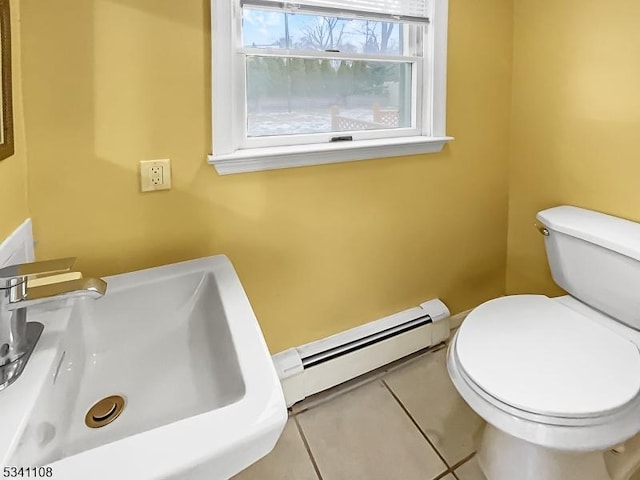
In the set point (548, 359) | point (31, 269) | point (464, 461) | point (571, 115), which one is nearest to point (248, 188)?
point (31, 269)

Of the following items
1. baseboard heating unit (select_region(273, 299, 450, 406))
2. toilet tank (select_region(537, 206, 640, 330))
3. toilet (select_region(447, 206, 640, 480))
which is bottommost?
baseboard heating unit (select_region(273, 299, 450, 406))

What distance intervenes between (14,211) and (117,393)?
0.51 m

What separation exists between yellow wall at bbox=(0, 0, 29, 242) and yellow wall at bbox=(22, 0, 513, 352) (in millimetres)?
23

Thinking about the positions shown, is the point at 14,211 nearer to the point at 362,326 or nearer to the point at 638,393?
the point at 362,326

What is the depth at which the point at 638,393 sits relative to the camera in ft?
3.45

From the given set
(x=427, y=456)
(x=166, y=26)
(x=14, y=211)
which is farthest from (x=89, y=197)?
(x=427, y=456)

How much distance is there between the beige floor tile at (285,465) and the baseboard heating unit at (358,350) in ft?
0.51

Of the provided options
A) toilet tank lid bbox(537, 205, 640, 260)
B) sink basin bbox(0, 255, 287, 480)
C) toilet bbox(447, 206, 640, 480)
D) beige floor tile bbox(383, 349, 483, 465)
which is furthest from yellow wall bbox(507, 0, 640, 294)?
sink basin bbox(0, 255, 287, 480)

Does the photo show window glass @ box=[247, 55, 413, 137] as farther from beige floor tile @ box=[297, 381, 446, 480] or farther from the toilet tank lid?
beige floor tile @ box=[297, 381, 446, 480]

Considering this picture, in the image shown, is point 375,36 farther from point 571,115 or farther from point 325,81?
point 571,115

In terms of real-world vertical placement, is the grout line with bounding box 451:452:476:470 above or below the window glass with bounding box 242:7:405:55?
below

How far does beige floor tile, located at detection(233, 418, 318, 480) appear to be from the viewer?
1.34m

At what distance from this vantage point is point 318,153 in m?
1.46

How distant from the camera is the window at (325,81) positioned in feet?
4.27
